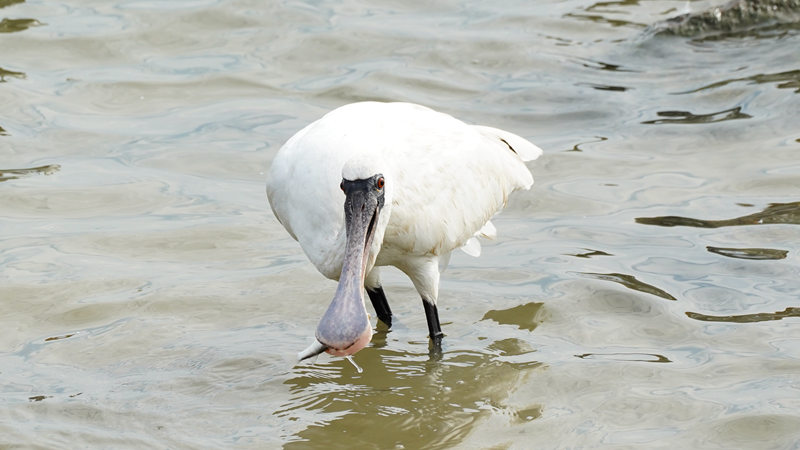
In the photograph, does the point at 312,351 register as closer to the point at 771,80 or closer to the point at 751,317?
the point at 751,317

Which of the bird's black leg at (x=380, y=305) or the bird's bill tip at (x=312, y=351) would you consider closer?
the bird's bill tip at (x=312, y=351)

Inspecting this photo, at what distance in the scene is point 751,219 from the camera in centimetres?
860

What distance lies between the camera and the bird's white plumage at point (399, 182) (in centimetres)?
616

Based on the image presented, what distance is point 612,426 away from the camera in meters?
5.86

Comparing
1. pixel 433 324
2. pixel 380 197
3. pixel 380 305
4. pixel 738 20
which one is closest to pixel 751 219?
pixel 433 324

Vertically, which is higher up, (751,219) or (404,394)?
(751,219)

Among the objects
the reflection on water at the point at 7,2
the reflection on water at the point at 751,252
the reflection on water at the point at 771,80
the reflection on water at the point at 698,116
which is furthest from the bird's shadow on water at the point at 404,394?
the reflection on water at the point at 7,2

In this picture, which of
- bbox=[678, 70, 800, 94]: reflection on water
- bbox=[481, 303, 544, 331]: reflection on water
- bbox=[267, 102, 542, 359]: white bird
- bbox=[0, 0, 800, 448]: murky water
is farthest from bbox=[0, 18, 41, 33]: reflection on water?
bbox=[481, 303, 544, 331]: reflection on water

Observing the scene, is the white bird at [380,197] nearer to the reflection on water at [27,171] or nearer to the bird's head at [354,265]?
the bird's head at [354,265]

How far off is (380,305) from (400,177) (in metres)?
0.97

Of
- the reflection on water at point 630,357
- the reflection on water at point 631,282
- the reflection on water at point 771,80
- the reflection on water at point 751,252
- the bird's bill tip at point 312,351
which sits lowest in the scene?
the reflection on water at point 630,357

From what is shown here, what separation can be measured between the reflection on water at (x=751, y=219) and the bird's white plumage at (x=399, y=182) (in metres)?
1.52

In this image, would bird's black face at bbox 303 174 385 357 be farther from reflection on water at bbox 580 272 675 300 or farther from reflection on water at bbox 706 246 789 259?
reflection on water at bbox 706 246 789 259

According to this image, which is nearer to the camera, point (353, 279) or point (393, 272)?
point (353, 279)
